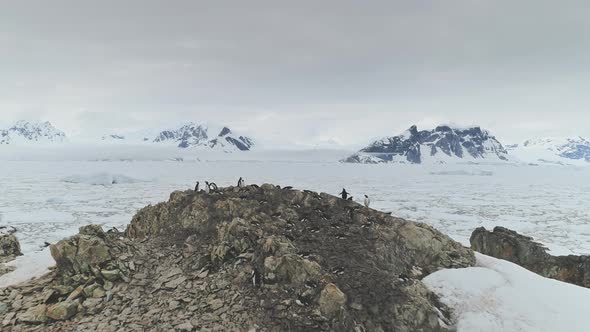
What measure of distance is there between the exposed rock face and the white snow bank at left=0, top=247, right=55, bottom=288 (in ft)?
59.1

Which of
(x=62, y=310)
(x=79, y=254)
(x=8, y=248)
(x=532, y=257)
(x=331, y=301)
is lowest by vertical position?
(x=532, y=257)

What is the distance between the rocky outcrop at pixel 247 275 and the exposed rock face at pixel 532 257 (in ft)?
24.0

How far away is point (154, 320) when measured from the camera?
27.2ft

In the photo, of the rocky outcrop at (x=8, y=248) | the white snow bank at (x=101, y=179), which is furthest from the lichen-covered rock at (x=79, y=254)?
the white snow bank at (x=101, y=179)

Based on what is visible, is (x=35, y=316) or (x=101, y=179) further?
(x=101, y=179)

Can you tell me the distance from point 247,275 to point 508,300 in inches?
249

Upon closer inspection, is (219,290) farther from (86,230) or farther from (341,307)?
(86,230)

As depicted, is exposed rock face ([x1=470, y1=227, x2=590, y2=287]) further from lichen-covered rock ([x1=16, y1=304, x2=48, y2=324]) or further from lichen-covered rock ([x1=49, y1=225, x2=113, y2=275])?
lichen-covered rock ([x1=16, y1=304, x2=48, y2=324])

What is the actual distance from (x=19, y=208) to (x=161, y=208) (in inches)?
1222

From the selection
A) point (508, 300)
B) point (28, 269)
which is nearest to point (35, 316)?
point (28, 269)

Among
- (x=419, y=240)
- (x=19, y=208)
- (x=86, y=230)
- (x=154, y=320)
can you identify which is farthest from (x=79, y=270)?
(x=19, y=208)

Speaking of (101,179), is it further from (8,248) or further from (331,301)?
(331,301)

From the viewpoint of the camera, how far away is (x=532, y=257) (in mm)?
17031

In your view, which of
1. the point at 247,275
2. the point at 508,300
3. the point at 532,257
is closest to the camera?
the point at 508,300
